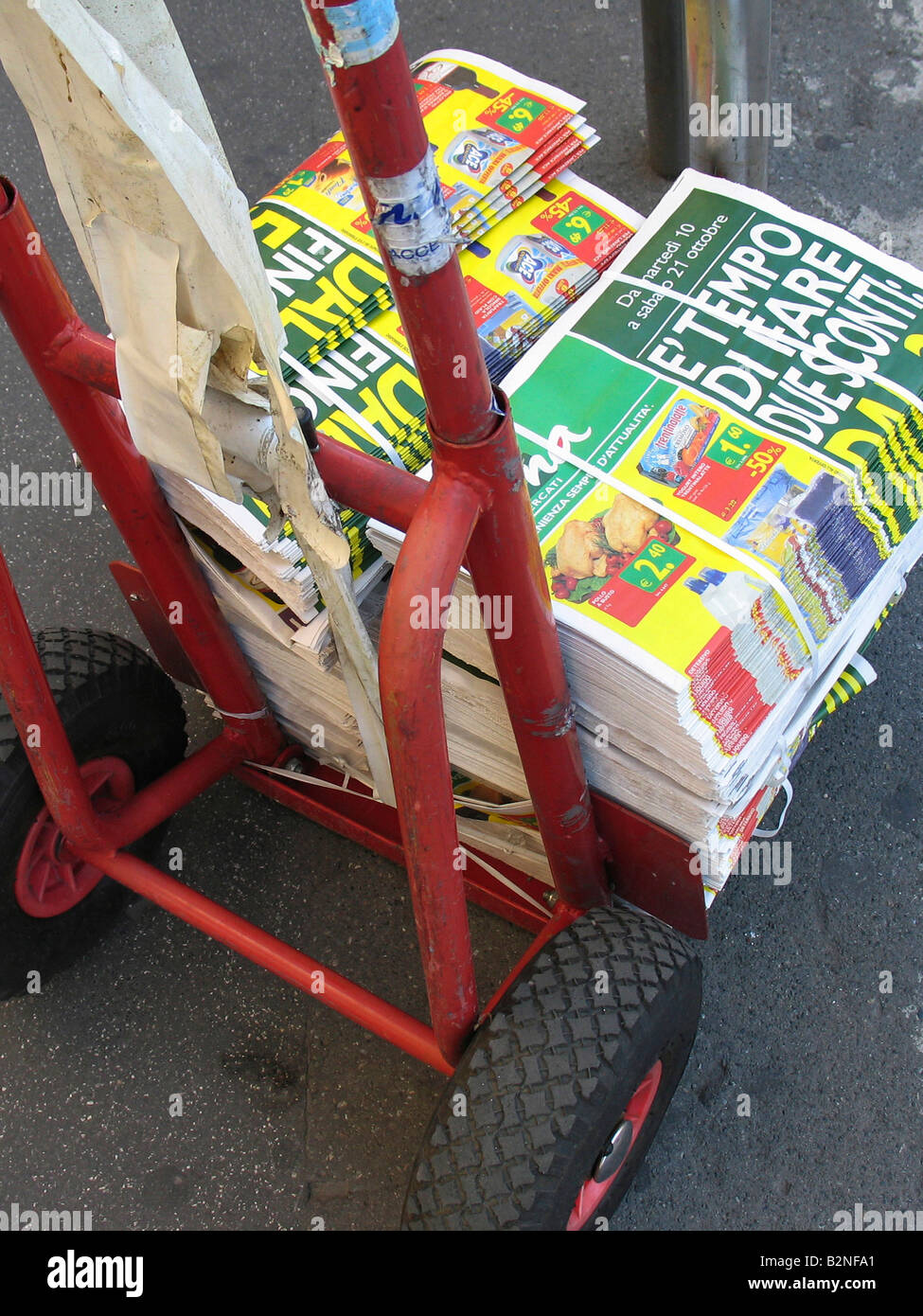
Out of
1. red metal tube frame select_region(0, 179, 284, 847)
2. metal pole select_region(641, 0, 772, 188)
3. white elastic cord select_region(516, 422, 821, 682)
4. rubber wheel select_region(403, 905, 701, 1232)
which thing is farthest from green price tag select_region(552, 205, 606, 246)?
rubber wheel select_region(403, 905, 701, 1232)

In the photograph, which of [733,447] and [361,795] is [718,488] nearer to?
[733,447]

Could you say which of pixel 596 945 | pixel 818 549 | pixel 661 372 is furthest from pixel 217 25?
pixel 596 945

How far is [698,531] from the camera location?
147 cm

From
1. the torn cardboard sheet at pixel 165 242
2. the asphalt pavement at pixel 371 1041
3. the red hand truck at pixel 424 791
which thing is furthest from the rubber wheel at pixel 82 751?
the torn cardboard sheet at pixel 165 242

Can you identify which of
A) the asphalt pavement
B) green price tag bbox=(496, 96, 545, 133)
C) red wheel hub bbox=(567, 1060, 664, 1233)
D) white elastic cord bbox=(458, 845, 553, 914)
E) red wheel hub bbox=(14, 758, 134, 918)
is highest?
green price tag bbox=(496, 96, 545, 133)

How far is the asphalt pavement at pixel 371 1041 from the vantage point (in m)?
1.78

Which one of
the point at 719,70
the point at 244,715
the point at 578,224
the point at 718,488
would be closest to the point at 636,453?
the point at 718,488

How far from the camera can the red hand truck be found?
110 cm

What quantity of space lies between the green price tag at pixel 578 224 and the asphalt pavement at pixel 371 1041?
34.2 inches

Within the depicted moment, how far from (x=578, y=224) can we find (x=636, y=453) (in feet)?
1.41

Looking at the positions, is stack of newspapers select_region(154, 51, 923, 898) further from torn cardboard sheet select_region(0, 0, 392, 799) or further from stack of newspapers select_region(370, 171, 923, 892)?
torn cardboard sheet select_region(0, 0, 392, 799)

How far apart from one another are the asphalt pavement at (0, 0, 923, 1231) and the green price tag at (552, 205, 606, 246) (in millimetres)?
869

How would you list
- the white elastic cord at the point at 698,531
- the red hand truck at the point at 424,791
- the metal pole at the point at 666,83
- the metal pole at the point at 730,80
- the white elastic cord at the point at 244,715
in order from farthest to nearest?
the metal pole at the point at 666,83, the metal pole at the point at 730,80, the white elastic cord at the point at 244,715, the white elastic cord at the point at 698,531, the red hand truck at the point at 424,791

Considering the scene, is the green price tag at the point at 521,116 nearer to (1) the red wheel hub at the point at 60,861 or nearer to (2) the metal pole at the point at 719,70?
(2) the metal pole at the point at 719,70
